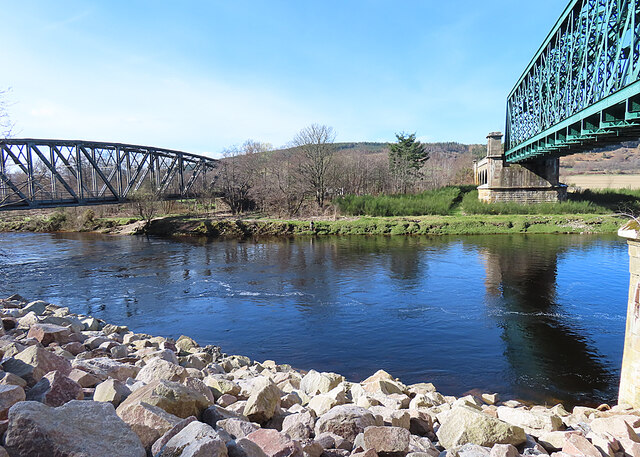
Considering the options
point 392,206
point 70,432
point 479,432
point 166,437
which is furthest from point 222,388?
point 392,206

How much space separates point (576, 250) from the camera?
26797 mm

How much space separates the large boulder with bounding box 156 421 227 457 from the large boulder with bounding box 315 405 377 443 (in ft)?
4.78

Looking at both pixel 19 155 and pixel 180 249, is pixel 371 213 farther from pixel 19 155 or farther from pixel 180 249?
pixel 19 155

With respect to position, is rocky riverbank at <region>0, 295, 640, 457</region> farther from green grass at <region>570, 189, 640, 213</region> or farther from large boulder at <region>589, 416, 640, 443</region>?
green grass at <region>570, 189, 640, 213</region>

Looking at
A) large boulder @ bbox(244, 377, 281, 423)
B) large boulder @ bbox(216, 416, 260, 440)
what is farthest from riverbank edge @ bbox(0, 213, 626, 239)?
large boulder @ bbox(216, 416, 260, 440)

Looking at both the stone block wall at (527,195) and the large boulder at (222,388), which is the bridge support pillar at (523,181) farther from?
the large boulder at (222,388)

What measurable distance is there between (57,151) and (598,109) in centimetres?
4099

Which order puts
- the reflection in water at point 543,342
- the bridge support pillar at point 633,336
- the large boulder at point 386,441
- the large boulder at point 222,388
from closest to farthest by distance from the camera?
the large boulder at point 386,441 < the large boulder at point 222,388 < the bridge support pillar at point 633,336 < the reflection in water at point 543,342

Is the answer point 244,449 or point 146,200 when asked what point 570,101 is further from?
point 146,200

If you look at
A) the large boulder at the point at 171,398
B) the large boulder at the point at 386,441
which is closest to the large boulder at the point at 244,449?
the large boulder at the point at 171,398

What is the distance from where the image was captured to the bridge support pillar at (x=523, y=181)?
45781 mm

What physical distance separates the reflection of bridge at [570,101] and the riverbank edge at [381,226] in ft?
20.8

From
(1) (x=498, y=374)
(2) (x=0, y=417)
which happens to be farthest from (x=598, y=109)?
(2) (x=0, y=417)

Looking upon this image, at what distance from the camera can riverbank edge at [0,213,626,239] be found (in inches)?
1439
